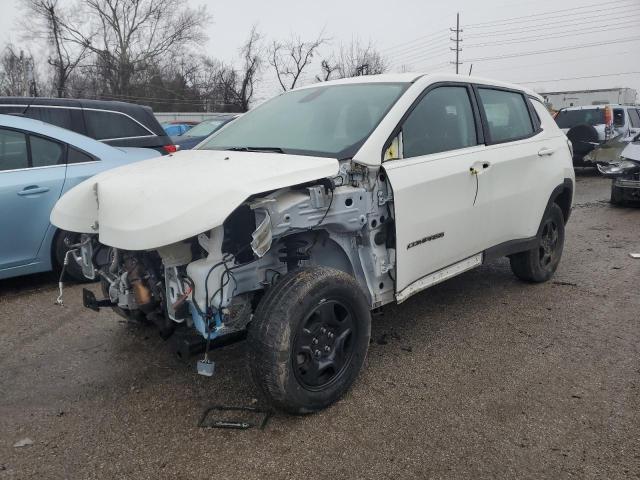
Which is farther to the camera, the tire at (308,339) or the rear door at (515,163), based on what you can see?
the rear door at (515,163)

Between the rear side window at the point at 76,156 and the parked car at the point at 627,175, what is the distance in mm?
8213

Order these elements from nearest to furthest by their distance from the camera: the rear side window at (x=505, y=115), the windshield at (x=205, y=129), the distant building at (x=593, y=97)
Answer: the rear side window at (x=505, y=115)
the windshield at (x=205, y=129)
the distant building at (x=593, y=97)

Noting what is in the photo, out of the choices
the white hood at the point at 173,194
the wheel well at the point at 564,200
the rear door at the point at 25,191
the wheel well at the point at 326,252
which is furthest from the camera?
the wheel well at the point at 564,200

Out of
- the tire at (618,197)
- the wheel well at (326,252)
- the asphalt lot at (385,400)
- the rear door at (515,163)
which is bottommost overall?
the asphalt lot at (385,400)

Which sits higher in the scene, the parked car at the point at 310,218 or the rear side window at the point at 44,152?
the rear side window at the point at 44,152

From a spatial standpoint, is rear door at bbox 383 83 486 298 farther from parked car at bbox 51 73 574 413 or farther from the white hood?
the white hood

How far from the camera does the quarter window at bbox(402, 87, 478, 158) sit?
3.41m

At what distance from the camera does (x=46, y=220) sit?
4727 mm

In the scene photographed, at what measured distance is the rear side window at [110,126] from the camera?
6.16m

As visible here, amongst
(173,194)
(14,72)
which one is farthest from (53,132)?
(14,72)

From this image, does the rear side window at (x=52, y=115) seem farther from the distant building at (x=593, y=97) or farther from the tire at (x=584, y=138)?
the distant building at (x=593, y=97)

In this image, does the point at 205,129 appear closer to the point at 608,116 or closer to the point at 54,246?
the point at 54,246

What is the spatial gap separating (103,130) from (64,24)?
135 feet

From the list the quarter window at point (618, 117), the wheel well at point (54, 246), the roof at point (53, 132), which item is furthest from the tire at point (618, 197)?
the wheel well at point (54, 246)
